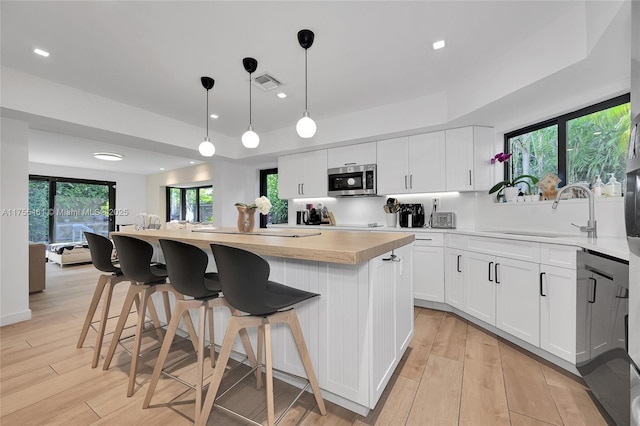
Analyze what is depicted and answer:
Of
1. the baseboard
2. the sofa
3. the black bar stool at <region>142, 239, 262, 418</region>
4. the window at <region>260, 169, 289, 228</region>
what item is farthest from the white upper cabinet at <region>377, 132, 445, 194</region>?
the sofa

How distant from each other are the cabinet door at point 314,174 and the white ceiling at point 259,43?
1165 mm

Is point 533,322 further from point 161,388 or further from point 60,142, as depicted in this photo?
point 60,142

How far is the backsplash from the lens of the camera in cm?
215

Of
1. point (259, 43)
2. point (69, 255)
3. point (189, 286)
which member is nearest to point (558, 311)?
point (189, 286)

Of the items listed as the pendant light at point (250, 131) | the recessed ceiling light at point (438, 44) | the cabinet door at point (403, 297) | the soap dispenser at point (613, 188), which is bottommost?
the cabinet door at point (403, 297)

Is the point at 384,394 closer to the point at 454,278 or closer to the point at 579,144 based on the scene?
the point at 454,278

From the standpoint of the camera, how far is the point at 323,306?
1.50 metres

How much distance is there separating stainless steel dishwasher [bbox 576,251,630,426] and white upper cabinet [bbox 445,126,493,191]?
5.15ft

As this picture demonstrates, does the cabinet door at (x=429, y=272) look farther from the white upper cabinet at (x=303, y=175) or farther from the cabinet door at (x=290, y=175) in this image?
the cabinet door at (x=290, y=175)

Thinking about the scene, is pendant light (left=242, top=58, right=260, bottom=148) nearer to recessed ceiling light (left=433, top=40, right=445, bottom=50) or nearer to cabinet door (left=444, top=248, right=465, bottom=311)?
recessed ceiling light (left=433, top=40, right=445, bottom=50)

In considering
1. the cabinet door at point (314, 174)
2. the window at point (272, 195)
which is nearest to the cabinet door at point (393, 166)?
the cabinet door at point (314, 174)

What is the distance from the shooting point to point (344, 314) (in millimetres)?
1429

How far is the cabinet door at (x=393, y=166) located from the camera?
3.58 metres

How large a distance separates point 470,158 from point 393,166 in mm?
916
